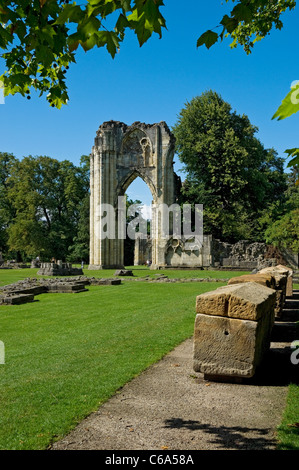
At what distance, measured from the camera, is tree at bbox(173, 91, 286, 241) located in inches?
1375

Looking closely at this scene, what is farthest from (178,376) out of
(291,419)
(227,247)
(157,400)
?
(227,247)

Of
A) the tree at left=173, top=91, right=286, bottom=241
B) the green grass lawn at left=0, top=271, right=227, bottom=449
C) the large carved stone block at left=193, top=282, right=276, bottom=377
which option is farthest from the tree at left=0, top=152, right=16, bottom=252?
the large carved stone block at left=193, top=282, right=276, bottom=377

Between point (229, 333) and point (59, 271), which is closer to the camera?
point (229, 333)

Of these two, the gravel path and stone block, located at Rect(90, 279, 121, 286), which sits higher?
stone block, located at Rect(90, 279, 121, 286)

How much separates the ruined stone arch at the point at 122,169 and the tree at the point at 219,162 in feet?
5.49

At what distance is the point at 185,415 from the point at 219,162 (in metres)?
33.7

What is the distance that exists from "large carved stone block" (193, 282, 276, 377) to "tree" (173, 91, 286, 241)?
100 feet

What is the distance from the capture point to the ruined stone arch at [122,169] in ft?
123

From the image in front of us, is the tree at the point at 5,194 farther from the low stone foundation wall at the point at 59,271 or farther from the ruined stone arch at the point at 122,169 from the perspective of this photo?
the low stone foundation wall at the point at 59,271

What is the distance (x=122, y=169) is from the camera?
1570 inches

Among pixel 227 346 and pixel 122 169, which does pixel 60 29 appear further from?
pixel 122 169

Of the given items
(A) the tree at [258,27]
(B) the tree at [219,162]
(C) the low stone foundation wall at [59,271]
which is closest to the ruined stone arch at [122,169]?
(B) the tree at [219,162]

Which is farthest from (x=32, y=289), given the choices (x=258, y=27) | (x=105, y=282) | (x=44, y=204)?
(x=44, y=204)

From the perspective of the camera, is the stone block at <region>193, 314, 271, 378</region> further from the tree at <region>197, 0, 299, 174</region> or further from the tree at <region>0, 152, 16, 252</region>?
the tree at <region>0, 152, 16, 252</region>
